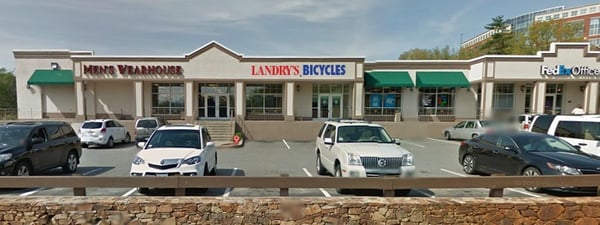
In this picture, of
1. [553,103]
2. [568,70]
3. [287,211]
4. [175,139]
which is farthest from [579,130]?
[553,103]

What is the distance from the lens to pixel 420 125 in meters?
21.1

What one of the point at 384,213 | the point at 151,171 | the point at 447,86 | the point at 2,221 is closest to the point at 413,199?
the point at 384,213

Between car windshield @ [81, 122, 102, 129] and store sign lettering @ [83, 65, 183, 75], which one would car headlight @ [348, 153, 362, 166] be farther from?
store sign lettering @ [83, 65, 183, 75]

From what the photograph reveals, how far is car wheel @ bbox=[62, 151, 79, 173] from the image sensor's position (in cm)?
943

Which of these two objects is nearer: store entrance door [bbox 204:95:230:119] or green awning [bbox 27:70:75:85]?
green awning [bbox 27:70:75:85]

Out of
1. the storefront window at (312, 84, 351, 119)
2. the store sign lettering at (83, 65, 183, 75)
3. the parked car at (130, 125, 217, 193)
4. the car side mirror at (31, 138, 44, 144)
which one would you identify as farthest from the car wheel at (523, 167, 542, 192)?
the store sign lettering at (83, 65, 183, 75)

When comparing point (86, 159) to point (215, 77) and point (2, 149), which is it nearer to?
point (2, 149)

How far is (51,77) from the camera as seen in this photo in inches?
851

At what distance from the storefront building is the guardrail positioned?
49.8ft

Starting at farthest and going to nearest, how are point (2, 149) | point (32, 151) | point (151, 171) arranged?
point (32, 151), point (2, 149), point (151, 171)

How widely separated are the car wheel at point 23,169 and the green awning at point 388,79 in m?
18.3

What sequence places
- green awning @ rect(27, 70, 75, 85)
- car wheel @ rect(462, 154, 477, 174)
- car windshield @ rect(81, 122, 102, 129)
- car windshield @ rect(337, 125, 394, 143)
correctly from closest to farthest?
car windshield @ rect(337, 125, 394, 143), car wheel @ rect(462, 154, 477, 174), car windshield @ rect(81, 122, 102, 129), green awning @ rect(27, 70, 75, 85)

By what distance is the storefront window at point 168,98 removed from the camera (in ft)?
74.0

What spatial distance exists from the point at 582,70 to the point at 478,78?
22.5 ft
